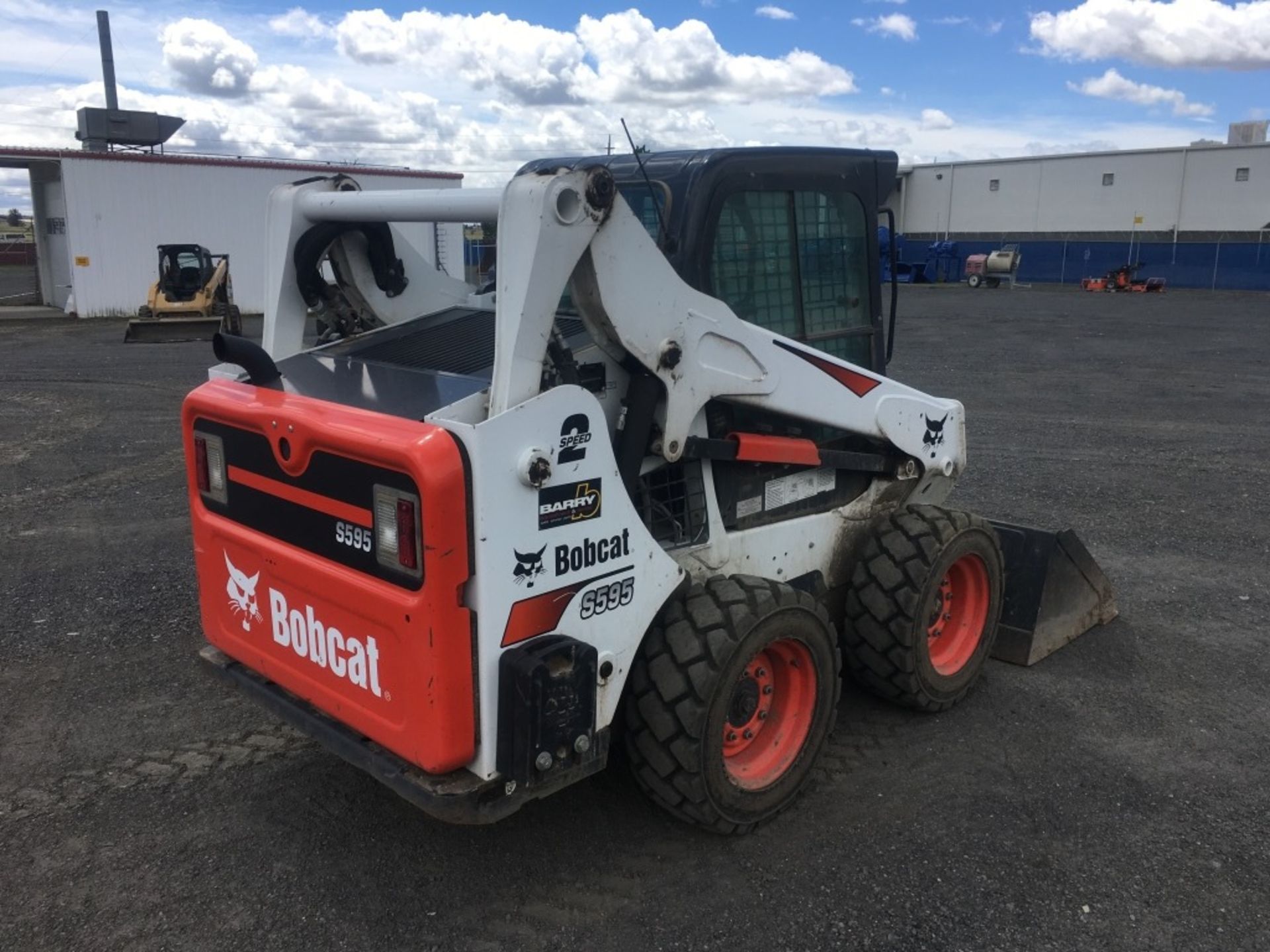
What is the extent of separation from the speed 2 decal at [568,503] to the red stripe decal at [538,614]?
0.20m

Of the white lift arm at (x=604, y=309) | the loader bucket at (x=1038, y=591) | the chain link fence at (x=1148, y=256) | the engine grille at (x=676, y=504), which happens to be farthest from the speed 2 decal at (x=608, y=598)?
the chain link fence at (x=1148, y=256)

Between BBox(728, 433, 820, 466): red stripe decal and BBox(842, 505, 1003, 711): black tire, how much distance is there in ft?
1.83

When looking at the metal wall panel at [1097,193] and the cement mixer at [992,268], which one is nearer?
the cement mixer at [992,268]

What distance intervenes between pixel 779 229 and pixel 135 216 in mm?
27360

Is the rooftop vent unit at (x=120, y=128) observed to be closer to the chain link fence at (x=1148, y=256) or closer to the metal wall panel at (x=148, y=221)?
the metal wall panel at (x=148, y=221)

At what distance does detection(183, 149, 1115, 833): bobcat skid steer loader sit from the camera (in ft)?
9.57

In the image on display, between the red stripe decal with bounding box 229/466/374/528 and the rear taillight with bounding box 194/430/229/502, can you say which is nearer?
the red stripe decal with bounding box 229/466/374/528

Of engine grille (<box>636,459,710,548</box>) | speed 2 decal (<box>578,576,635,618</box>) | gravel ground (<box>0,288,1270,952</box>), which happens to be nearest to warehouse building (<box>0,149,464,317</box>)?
gravel ground (<box>0,288,1270,952</box>)

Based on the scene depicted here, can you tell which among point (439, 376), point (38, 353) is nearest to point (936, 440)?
point (439, 376)

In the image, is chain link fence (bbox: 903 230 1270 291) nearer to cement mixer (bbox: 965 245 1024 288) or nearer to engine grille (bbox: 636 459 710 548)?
cement mixer (bbox: 965 245 1024 288)

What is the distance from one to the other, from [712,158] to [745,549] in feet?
4.63

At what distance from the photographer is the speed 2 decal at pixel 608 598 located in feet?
10.4

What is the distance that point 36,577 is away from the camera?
6.27 m

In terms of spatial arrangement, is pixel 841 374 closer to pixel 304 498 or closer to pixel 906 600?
pixel 906 600
